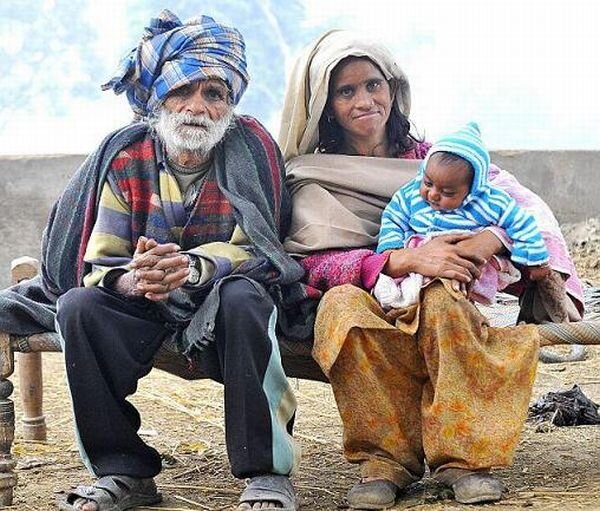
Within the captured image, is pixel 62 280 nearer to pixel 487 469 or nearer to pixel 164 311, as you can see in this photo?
pixel 164 311

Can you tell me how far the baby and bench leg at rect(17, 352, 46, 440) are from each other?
2.08m

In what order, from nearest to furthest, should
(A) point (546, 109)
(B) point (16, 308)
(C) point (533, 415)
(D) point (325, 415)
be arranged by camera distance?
(B) point (16, 308), (C) point (533, 415), (D) point (325, 415), (A) point (546, 109)

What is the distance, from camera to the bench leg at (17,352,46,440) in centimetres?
543

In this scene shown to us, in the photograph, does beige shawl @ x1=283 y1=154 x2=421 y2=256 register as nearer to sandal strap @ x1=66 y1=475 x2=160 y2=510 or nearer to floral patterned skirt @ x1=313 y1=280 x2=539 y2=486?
floral patterned skirt @ x1=313 y1=280 x2=539 y2=486

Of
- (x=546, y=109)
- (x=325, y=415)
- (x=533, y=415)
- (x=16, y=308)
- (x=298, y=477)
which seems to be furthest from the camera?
(x=546, y=109)

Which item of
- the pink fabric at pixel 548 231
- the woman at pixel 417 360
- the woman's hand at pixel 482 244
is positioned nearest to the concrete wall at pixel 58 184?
the pink fabric at pixel 548 231

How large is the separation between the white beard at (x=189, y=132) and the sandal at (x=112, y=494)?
1.15m

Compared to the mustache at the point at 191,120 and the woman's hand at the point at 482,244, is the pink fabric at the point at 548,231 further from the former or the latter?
the mustache at the point at 191,120

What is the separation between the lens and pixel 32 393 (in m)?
5.45

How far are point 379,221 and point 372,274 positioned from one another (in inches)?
18.5

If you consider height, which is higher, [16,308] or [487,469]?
[16,308]

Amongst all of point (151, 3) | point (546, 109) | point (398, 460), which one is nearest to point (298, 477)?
point (398, 460)

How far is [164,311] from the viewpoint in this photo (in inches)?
156

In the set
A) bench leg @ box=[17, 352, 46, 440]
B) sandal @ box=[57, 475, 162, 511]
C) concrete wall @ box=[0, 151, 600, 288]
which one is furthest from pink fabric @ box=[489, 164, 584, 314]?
concrete wall @ box=[0, 151, 600, 288]
